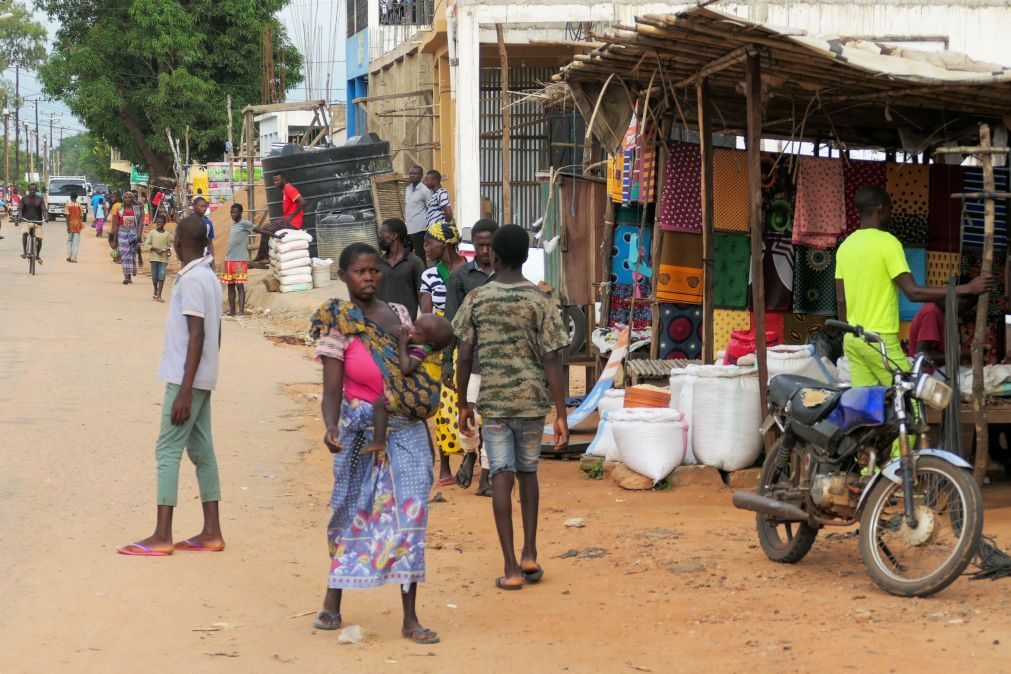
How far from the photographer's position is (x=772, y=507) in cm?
625

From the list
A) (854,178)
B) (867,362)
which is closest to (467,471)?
(867,362)

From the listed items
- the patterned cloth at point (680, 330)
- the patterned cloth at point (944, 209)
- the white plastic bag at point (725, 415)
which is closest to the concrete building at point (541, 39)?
the patterned cloth at point (680, 330)

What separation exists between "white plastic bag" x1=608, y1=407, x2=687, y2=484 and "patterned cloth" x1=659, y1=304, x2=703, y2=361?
149 centimetres

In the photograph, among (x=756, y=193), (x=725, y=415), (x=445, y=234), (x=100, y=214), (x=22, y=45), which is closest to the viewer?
(x=756, y=193)

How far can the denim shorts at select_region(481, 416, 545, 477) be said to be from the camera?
20.1 ft

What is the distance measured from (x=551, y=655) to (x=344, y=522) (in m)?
0.98

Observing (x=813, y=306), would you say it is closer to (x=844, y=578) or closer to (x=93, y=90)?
(x=844, y=578)

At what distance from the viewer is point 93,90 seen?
41906mm

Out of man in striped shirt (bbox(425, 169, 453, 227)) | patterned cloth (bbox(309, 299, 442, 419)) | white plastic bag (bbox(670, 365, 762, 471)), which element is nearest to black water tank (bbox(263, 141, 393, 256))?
man in striped shirt (bbox(425, 169, 453, 227))

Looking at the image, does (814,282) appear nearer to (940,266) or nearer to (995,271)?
(940,266)

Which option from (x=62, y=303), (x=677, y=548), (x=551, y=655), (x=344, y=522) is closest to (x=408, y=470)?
(x=344, y=522)

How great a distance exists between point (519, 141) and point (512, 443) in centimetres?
1432

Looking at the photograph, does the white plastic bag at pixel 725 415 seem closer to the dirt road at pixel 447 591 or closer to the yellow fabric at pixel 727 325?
the dirt road at pixel 447 591

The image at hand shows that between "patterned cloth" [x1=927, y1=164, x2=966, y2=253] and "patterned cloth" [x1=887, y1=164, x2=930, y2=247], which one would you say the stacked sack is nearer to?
"patterned cloth" [x1=887, y1=164, x2=930, y2=247]
